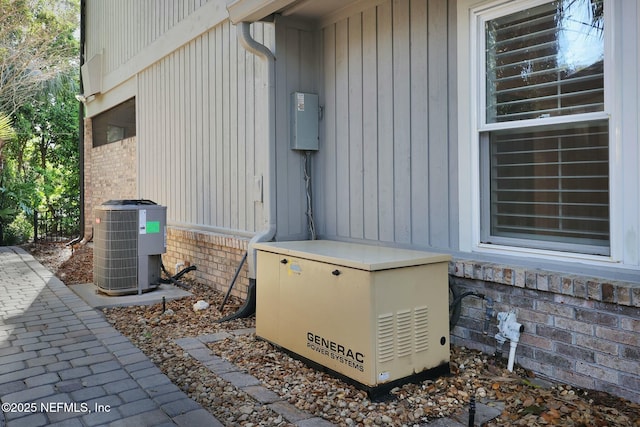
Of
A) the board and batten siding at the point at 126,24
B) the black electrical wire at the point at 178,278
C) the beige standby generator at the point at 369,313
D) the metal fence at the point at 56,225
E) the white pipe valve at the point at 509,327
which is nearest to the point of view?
the beige standby generator at the point at 369,313

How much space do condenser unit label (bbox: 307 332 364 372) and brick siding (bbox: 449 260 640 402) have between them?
106cm

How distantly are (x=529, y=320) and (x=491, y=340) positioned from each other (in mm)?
367

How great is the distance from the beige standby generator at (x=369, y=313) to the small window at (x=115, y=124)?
279 inches

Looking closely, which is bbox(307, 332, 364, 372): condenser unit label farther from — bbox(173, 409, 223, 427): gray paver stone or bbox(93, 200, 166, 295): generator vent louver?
bbox(93, 200, 166, 295): generator vent louver

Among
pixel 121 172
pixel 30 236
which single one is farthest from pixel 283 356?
pixel 30 236

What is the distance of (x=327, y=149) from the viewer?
4973mm

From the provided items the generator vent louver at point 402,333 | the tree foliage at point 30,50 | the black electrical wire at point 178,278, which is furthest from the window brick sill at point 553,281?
the tree foliage at point 30,50

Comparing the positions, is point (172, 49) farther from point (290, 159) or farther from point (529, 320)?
point (529, 320)

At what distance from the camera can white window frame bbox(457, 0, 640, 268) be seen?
280 centimetres

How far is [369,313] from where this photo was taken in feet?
9.68

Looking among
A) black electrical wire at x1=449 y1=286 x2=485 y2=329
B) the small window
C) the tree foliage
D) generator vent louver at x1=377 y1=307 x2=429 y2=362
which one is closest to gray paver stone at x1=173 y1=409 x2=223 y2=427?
generator vent louver at x1=377 y1=307 x2=429 y2=362

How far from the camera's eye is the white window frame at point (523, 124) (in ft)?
9.18

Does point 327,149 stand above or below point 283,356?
above

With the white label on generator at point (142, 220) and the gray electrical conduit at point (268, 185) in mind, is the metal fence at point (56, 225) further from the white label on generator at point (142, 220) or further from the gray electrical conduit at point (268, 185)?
the gray electrical conduit at point (268, 185)
